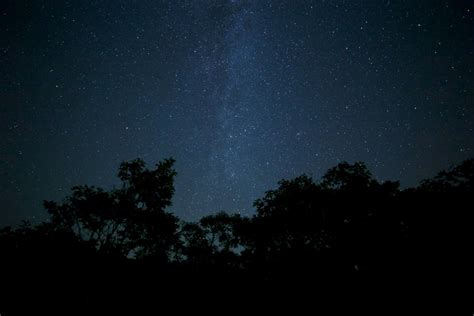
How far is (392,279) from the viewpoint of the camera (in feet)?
45.4

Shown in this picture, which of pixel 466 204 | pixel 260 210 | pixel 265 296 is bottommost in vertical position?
pixel 265 296

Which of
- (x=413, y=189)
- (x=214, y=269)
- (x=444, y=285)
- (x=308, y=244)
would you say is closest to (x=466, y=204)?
(x=413, y=189)

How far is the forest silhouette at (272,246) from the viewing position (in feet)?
44.8

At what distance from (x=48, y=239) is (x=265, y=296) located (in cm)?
1299

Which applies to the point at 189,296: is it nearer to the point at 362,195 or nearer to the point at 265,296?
the point at 265,296

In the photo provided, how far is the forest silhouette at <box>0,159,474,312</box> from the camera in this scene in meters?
13.7

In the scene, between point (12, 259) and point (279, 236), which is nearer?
point (12, 259)

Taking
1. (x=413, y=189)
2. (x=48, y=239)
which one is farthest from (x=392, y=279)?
(x=48, y=239)

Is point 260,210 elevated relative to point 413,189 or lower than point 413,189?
elevated

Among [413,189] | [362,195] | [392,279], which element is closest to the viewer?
[392,279]

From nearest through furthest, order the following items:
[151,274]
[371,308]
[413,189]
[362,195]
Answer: [371,308] → [151,274] → [413,189] → [362,195]

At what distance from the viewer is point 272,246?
23922 mm

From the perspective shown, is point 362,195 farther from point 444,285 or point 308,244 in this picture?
point 444,285

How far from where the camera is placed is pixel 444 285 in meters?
12.2
